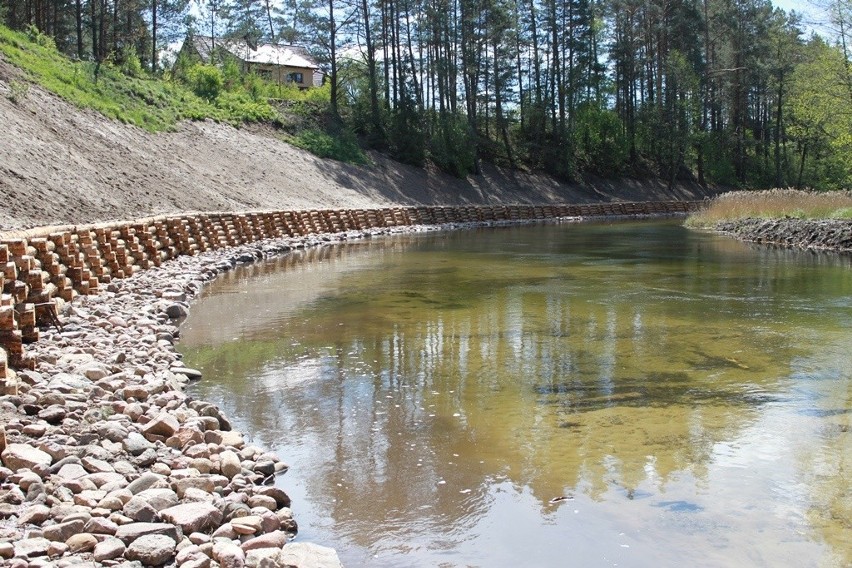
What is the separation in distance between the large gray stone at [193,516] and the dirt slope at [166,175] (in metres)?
12.5

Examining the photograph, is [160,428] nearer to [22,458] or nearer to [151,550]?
[22,458]

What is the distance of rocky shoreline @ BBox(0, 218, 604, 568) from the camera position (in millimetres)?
4414

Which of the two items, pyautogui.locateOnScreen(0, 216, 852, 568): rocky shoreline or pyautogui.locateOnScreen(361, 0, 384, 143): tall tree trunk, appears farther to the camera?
pyautogui.locateOnScreen(361, 0, 384, 143): tall tree trunk

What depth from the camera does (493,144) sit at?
53.2 metres

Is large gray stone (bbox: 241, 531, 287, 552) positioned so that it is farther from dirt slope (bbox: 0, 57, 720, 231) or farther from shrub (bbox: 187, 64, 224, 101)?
shrub (bbox: 187, 64, 224, 101)

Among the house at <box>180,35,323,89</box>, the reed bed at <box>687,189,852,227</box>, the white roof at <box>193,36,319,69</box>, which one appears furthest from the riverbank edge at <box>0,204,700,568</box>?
the white roof at <box>193,36,319,69</box>

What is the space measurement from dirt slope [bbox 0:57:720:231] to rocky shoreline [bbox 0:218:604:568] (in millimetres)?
9562

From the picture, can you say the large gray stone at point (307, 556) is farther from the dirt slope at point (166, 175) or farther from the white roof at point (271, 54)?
the white roof at point (271, 54)

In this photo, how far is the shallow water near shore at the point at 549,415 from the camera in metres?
5.07

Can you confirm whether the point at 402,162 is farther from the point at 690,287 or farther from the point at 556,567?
the point at 556,567

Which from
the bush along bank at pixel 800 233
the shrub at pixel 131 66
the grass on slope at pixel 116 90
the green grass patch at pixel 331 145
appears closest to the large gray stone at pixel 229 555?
the bush along bank at pixel 800 233

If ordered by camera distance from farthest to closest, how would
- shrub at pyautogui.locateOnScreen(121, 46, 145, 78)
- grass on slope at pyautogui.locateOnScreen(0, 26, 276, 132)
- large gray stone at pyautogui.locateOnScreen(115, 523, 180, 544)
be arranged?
shrub at pyautogui.locateOnScreen(121, 46, 145, 78) < grass on slope at pyautogui.locateOnScreen(0, 26, 276, 132) < large gray stone at pyautogui.locateOnScreen(115, 523, 180, 544)

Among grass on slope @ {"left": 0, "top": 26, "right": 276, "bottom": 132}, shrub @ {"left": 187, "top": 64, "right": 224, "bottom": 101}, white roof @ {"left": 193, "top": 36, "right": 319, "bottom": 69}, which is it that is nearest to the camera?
grass on slope @ {"left": 0, "top": 26, "right": 276, "bottom": 132}

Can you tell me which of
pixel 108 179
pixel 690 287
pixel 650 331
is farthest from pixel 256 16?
pixel 650 331
